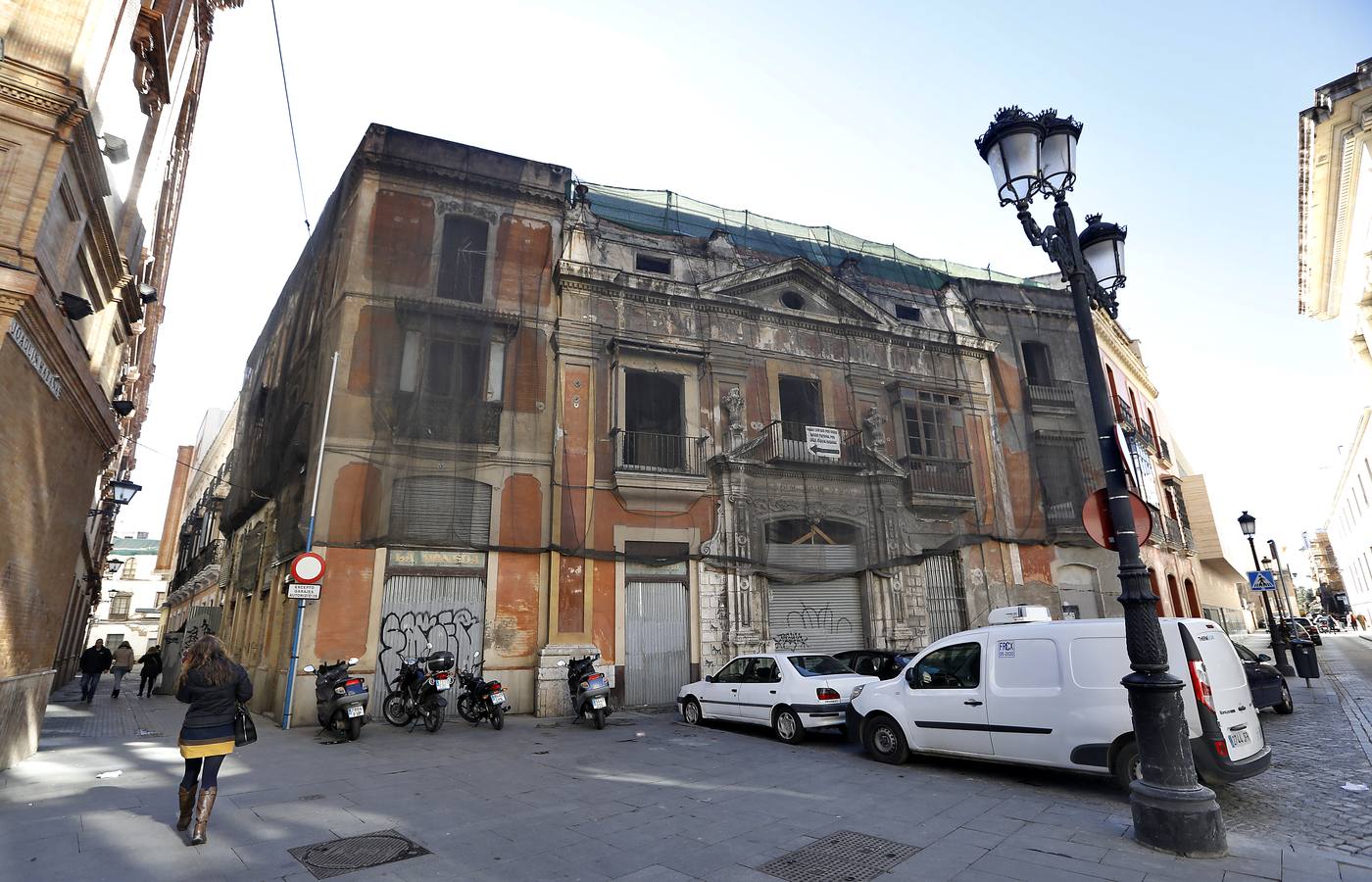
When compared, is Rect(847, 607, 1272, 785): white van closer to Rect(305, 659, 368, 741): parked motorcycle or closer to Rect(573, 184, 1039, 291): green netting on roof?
Rect(305, 659, 368, 741): parked motorcycle

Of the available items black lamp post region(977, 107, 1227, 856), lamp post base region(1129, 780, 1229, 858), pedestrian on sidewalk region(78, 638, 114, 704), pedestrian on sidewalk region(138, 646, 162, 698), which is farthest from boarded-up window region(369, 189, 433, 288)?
pedestrian on sidewalk region(138, 646, 162, 698)

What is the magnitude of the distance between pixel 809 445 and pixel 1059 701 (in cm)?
1061

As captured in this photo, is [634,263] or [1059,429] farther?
[1059,429]

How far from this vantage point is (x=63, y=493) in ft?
31.5

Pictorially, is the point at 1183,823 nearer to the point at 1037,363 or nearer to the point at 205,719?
the point at 205,719

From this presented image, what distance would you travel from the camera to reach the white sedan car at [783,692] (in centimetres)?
993

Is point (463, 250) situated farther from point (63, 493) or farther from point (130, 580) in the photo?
point (130, 580)

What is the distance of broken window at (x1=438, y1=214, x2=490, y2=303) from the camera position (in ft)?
50.0

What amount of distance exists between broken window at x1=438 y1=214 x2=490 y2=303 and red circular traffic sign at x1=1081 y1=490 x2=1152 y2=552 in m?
13.1

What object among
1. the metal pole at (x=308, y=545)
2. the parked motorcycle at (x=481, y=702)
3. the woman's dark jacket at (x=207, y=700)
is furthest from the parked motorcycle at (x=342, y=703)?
the woman's dark jacket at (x=207, y=700)

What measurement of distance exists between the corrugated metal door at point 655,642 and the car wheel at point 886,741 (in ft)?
22.1

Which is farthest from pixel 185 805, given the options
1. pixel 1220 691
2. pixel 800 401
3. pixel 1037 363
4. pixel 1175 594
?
pixel 1175 594

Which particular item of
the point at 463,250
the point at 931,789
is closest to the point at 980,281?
the point at 463,250

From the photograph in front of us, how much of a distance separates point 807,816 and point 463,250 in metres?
13.8
